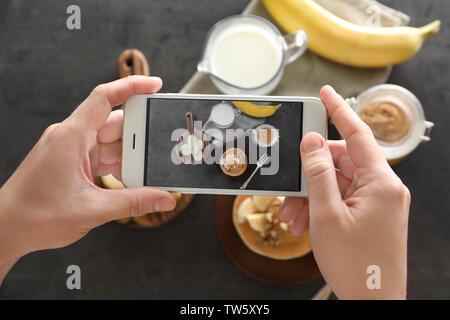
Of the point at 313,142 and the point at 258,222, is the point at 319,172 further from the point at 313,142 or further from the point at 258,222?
the point at 258,222

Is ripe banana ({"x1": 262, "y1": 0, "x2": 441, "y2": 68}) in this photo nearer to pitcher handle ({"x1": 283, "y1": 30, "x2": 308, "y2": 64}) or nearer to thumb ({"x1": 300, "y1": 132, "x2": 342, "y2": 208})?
pitcher handle ({"x1": 283, "y1": 30, "x2": 308, "y2": 64})

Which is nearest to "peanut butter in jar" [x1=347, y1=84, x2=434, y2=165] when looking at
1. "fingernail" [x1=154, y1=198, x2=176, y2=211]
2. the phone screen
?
the phone screen

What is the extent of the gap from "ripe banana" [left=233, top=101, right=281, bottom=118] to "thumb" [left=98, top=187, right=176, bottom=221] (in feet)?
0.60

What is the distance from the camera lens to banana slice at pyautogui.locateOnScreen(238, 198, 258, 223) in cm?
79

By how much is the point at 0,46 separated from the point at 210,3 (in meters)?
0.52

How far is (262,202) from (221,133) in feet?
0.65

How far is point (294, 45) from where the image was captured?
74cm

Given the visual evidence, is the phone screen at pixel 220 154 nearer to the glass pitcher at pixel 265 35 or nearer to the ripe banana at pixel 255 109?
the ripe banana at pixel 255 109

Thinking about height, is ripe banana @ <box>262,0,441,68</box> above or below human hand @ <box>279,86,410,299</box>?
above

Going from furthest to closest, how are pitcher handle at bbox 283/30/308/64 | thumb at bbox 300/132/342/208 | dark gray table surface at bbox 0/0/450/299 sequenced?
dark gray table surface at bbox 0/0/450/299 < pitcher handle at bbox 283/30/308/64 < thumb at bbox 300/132/342/208

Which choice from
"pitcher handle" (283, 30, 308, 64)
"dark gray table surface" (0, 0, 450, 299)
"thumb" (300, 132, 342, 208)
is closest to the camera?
"thumb" (300, 132, 342, 208)

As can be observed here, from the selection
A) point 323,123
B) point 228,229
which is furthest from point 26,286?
point 323,123

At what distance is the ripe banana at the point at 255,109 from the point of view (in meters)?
0.62

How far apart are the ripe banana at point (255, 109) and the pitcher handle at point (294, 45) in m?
0.17
